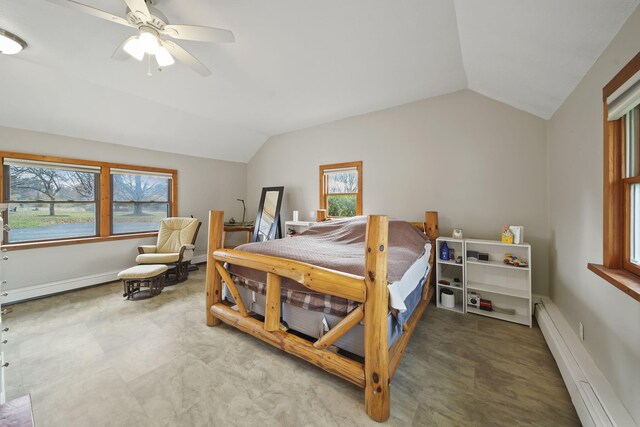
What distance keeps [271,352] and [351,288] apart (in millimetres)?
1181

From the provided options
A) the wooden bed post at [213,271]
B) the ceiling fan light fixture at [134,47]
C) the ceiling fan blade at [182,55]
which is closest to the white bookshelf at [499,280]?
the wooden bed post at [213,271]

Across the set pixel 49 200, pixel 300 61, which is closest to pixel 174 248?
pixel 49 200

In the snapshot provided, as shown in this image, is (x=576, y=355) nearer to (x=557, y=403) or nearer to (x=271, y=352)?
(x=557, y=403)

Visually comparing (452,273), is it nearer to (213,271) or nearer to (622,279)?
(622,279)

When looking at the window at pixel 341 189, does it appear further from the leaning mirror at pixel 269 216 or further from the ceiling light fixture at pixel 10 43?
the ceiling light fixture at pixel 10 43

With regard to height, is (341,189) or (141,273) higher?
(341,189)

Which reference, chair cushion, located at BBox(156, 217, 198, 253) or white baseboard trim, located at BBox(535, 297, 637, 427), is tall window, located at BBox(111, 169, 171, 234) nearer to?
chair cushion, located at BBox(156, 217, 198, 253)

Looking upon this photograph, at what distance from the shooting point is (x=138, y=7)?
5.07ft

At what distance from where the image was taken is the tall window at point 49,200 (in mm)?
3236

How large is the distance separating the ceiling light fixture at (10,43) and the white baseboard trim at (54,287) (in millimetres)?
2988

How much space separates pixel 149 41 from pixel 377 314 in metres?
2.64

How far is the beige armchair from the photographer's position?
379 centimetres

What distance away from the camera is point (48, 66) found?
264cm

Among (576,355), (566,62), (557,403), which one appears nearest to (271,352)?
A: (557,403)
